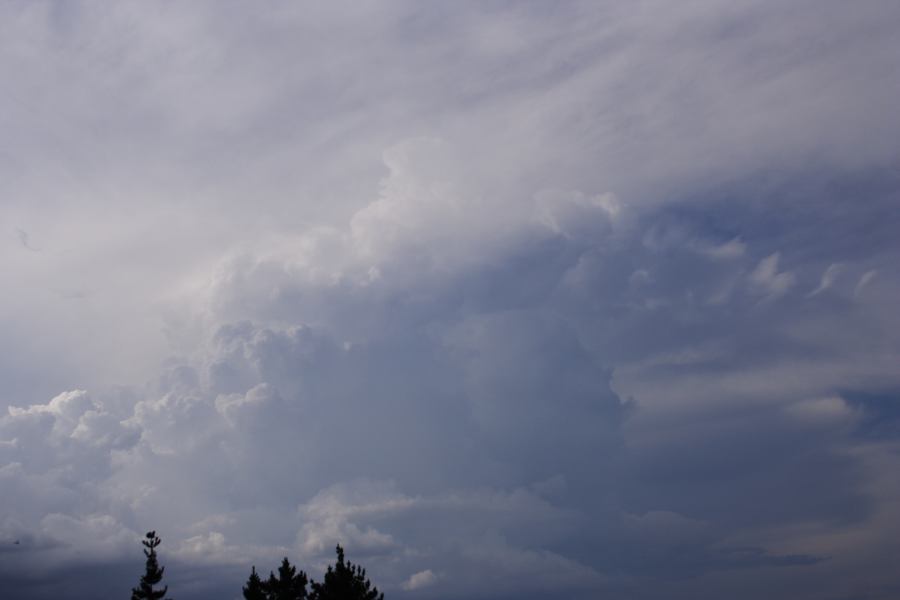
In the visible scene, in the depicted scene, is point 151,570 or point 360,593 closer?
point 360,593

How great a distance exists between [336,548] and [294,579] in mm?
7263

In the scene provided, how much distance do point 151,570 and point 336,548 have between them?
23.3m

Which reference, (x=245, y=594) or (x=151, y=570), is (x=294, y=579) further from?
(x=151, y=570)

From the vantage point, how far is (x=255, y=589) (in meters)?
90.8

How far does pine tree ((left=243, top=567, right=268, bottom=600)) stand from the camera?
295 feet

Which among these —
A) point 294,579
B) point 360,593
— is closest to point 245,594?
point 294,579

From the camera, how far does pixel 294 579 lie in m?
92.8

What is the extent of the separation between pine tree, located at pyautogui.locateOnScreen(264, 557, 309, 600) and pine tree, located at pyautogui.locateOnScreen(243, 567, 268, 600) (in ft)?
1.42

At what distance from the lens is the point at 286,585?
92.1 metres

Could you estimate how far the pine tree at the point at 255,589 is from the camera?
90.0 meters

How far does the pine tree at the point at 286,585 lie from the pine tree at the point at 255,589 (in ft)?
1.42

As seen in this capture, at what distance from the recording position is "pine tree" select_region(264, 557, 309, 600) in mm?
91562

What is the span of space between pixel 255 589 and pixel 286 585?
10.8ft

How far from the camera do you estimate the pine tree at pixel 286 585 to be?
91.6m
